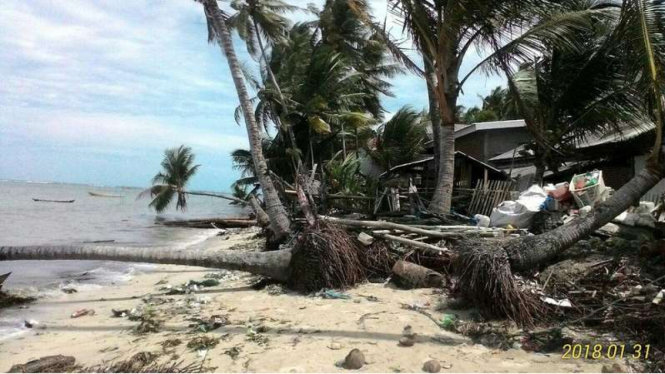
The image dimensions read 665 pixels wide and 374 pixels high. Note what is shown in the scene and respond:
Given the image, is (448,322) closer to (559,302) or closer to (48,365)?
(559,302)

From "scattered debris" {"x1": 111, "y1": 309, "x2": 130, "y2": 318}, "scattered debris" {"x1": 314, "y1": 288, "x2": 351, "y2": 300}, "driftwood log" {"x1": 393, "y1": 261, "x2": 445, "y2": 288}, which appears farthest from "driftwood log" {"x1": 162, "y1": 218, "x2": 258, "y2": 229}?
"driftwood log" {"x1": 393, "y1": 261, "x2": 445, "y2": 288}

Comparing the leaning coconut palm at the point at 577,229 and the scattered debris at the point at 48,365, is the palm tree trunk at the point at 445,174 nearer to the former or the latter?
the leaning coconut palm at the point at 577,229

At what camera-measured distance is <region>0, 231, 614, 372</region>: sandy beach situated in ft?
14.3

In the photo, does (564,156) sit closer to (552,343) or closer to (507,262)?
(507,262)

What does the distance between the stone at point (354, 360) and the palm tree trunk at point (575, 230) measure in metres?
2.72

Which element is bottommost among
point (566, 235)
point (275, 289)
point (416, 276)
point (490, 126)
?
point (275, 289)

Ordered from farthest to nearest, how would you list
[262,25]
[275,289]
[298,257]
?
[262,25]
[275,289]
[298,257]

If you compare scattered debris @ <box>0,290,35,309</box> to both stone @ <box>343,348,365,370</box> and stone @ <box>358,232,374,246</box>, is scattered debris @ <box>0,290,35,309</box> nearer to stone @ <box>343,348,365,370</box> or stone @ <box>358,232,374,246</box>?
stone @ <box>358,232,374,246</box>

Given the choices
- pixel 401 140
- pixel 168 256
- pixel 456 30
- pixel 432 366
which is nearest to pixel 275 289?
pixel 168 256

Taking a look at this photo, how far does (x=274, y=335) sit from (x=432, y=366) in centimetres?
189

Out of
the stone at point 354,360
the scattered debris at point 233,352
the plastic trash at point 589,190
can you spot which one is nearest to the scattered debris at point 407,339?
the stone at point 354,360

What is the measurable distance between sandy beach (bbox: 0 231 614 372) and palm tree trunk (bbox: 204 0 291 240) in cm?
195

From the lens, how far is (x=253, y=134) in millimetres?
10375

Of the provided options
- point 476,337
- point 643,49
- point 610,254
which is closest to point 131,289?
point 476,337
